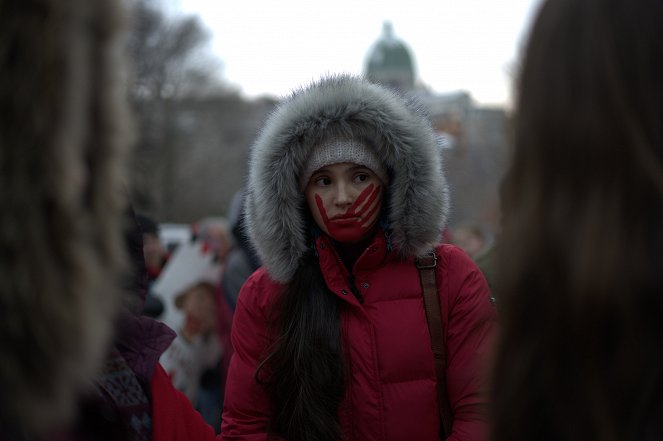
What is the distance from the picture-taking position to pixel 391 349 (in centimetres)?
230

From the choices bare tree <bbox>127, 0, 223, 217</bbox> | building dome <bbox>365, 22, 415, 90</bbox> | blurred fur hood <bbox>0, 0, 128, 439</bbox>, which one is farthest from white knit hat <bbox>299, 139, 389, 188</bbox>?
building dome <bbox>365, 22, 415, 90</bbox>

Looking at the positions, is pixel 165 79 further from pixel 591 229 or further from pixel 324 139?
pixel 591 229

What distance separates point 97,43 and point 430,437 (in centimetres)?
165

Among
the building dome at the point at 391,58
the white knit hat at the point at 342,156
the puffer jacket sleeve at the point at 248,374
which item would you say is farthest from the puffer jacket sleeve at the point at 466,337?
the building dome at the point at 391,58

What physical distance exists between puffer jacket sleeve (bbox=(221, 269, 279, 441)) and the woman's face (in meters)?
0.31

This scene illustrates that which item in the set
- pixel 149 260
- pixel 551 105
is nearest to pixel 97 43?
pixel 551 105

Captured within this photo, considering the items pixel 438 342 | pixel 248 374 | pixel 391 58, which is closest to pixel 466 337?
pixel 438 342

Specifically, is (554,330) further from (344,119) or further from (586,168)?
(344,119)

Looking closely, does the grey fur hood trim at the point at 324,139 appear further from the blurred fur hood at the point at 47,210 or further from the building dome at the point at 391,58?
the building dome at the point at 391,58

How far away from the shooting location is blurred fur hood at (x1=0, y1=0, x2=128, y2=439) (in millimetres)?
1041

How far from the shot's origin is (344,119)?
2574 mm

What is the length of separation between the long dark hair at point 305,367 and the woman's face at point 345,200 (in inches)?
8.7

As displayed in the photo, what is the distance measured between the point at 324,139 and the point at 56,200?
157 centimetres

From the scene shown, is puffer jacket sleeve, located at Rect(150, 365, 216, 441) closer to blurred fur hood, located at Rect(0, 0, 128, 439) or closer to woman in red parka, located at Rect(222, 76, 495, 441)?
woman in red parka, located at Rect(222, 76, 495, 441)
